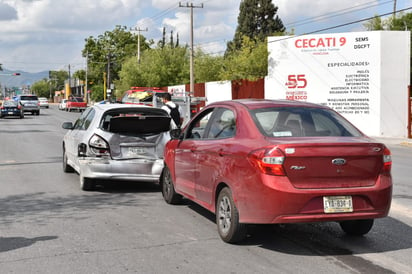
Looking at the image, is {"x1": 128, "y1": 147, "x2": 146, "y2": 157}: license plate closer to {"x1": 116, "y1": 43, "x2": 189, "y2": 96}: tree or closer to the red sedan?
the red sedan

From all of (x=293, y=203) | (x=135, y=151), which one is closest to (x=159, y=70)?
(x=135, y=151)

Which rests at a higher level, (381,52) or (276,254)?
(381,52)

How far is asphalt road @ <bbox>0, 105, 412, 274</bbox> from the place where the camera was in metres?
5.38

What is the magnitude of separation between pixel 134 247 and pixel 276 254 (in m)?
1.53

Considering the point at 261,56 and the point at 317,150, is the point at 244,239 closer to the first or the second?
the point at 317,150

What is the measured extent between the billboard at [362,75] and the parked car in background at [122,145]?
1749 centimetres

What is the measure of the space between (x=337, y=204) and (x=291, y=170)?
0.61 m

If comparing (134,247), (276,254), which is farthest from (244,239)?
(134,247)

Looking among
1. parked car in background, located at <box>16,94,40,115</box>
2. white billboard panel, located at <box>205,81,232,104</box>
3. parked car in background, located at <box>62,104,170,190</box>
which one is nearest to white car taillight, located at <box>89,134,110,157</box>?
parked car in background, located at <box>62,104,170,190</box>

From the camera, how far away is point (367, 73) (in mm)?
25641

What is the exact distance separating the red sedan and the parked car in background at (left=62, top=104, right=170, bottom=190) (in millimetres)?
2939

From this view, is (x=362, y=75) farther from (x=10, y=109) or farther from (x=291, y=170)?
(x=10, y=109)

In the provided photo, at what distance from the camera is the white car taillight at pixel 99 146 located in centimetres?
946

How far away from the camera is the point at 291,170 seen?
18.4 ft
